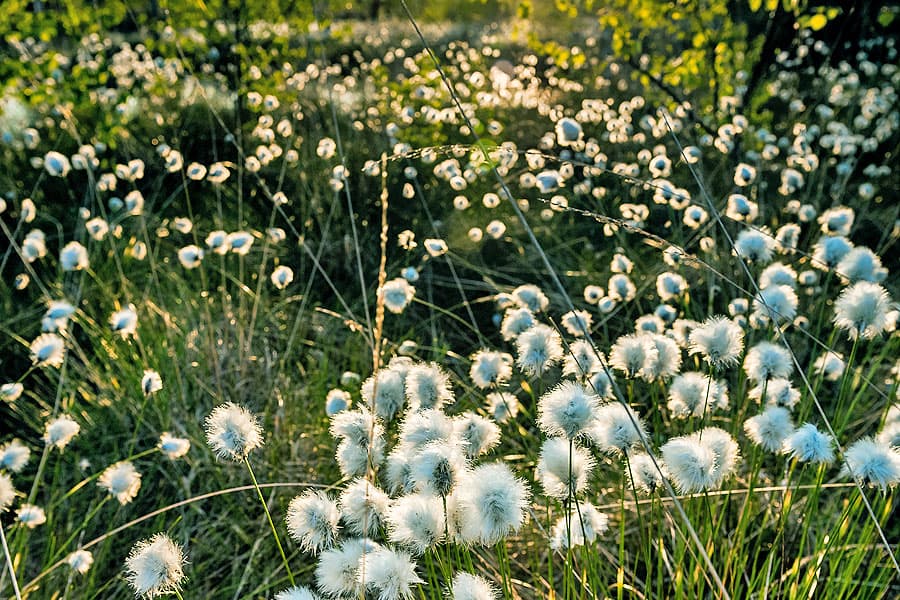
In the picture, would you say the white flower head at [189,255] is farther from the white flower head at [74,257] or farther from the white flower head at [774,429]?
the white flower head at [774,429]

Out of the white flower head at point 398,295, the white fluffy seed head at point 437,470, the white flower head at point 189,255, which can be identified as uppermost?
the white fluffy seed head at point 437,470

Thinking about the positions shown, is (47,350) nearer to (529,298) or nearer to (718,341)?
(529,298)

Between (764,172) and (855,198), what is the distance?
620 mm

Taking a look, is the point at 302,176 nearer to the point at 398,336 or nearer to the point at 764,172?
the point at 398,336

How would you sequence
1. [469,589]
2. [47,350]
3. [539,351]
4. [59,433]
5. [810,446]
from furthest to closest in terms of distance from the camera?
[47,350] → [59,433] → [539,351] → [810,446] → [469,589]

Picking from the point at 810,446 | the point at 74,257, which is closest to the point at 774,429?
the point at 810,446

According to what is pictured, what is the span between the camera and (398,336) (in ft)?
11.2

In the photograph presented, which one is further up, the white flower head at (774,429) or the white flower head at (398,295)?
the white flower head at (774,429)

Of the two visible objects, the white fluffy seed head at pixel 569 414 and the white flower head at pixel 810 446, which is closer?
the white fluffy seed head at pixel 569 414

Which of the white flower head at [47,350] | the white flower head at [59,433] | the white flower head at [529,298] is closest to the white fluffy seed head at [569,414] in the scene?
the white flower head at [529,298]

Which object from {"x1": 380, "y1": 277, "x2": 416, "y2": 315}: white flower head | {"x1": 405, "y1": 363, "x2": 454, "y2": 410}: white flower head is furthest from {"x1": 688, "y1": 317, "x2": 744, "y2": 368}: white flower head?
{"x1": 380, "y1": 277, "x2": 416, "y2": 315}: white flower head

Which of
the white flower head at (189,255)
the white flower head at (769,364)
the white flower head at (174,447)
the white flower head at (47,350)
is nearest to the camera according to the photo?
the white flower head at (769,364)

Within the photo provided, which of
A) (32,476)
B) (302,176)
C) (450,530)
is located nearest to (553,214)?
(302,176)

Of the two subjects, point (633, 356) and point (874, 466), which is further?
point (633, 356)
